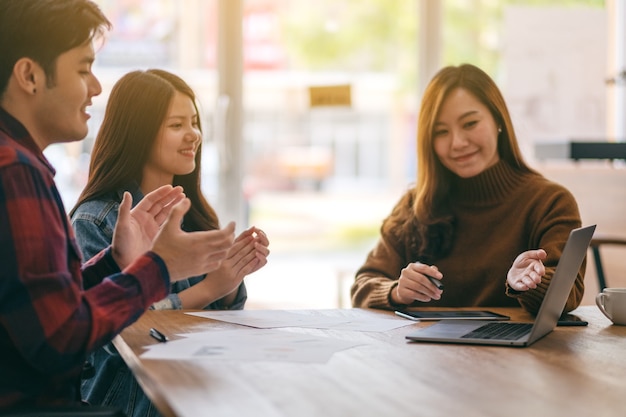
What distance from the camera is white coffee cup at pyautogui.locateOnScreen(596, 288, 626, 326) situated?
1.77 metres

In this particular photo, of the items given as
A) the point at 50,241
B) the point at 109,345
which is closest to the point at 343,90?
the point at 109,345

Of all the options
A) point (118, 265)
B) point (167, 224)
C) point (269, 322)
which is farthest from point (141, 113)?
point (167, 224)

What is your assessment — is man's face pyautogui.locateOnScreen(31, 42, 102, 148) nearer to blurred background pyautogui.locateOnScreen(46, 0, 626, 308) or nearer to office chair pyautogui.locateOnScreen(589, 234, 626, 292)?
office chair pyautogui.locateOnScreen(589, 234, 626, 292)

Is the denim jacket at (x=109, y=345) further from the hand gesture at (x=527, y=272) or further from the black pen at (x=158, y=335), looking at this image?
the hand gesture at (x=527, y=272)

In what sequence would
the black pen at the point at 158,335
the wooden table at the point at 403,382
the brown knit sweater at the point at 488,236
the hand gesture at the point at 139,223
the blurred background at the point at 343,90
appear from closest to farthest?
the wooden table at the point at 403,382
the black pen at the point at 158,335
the hand gesture at the point at 139,223
the brown knit sweater at the point at 488,236
the blurred background at the point at 343,90

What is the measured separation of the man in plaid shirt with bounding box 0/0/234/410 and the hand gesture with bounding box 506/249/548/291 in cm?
74

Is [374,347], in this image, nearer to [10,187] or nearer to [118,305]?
[118,305]

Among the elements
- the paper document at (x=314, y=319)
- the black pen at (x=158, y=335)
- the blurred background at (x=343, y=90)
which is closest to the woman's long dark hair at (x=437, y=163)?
the paper document at (x=314, y=319)

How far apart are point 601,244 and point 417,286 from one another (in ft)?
5.22

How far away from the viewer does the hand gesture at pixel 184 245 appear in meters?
1.36

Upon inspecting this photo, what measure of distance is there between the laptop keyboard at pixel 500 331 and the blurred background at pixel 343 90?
2467 mm

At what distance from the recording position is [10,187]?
121 centimetres

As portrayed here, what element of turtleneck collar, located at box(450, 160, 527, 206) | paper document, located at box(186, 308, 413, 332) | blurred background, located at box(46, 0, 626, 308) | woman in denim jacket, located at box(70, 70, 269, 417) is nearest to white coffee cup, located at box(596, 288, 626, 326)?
paper document, located at box(186, 308, 413, 332)

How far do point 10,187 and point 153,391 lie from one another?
37 cm
